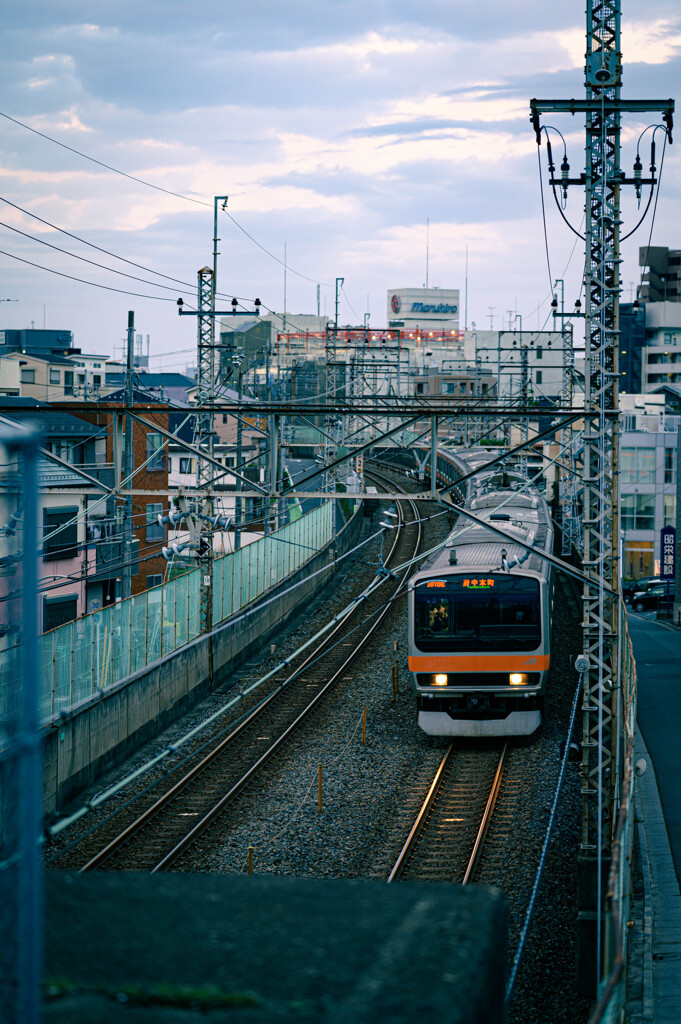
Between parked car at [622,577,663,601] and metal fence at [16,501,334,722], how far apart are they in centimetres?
1419

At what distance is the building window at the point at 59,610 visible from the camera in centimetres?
2167

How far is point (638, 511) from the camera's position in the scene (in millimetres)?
36188

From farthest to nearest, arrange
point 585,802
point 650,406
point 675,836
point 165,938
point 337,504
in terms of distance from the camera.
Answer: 1. point 650,406
2. point 337,504
3. point 675,836
4. point 585,802
5. point 165,938

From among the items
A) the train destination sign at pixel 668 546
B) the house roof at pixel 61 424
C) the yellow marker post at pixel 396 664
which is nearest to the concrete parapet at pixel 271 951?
the yellow marker post at pixel 396 664

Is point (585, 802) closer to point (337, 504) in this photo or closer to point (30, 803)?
point (30, 803)

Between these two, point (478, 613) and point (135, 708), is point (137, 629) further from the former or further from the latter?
point (478, 613)

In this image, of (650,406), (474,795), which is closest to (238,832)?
(474,795)

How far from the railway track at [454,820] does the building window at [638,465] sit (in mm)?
22613

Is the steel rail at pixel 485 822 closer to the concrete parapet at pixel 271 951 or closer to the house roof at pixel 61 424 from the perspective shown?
the concrete parapet at pixel 271 951

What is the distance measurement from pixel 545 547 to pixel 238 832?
7.47m

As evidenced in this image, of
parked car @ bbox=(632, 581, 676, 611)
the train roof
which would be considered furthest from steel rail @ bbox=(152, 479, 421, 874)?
parked car @ bbox=(632, 581, 676, 611)

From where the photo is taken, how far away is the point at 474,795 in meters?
13.0

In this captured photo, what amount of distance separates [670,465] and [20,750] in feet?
116

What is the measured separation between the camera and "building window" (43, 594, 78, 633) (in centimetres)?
2167
